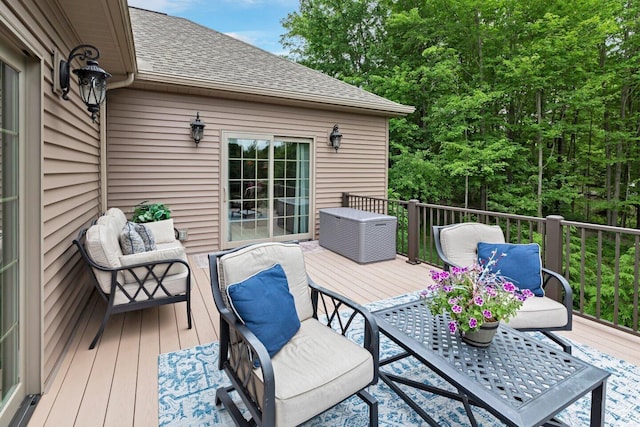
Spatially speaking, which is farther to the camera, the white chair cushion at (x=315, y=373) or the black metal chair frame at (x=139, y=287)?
the black metal chair frame at (x=139, y=287)

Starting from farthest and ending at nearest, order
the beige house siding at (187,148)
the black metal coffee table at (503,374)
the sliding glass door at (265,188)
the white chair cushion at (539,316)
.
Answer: the sliding glass door at (265,188), the beige house siding at (187,148), the white chair cushion at (539,316), the black metal coffee table at (503,374)

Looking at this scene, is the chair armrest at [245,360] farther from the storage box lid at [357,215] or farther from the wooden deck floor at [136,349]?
the storage box lid at [357,215]

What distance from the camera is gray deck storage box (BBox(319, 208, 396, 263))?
497cm

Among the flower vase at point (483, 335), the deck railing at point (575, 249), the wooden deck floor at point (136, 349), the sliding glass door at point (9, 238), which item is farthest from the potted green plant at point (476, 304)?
the sliding glass door at point (9, 238)

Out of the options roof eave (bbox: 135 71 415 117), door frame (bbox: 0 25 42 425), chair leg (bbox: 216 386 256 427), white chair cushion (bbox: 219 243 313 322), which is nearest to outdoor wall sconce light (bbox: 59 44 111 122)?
door frame (bbox: 0 25 42 425)

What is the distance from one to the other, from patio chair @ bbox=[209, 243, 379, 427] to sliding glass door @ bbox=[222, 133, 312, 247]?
12.7 feet

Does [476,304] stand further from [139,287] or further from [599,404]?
[139,287]

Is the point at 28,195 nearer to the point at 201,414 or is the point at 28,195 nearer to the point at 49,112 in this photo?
the point at 49,112

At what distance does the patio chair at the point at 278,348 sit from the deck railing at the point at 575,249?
94.1 inches

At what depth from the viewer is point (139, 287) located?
276 cm

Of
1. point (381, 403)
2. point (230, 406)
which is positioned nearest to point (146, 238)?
point (230, 406)

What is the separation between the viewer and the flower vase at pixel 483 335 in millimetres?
1805

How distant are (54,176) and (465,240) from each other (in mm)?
3367

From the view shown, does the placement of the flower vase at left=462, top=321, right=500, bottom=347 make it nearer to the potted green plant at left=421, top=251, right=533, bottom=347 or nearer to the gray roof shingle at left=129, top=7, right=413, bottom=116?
the potted green plant at left=421, top=251, right=533, bottom=347
